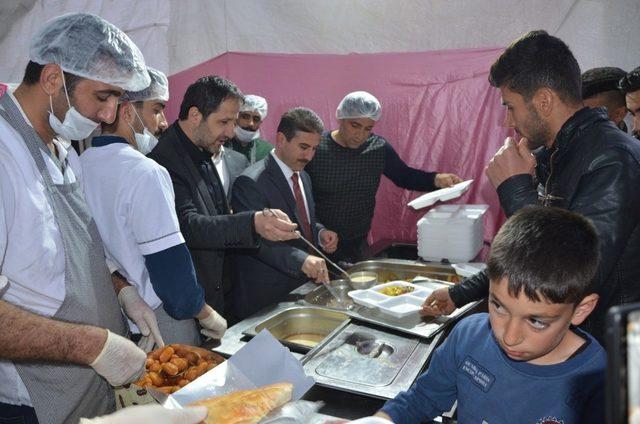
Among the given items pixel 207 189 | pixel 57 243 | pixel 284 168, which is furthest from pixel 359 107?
pixel 57 243

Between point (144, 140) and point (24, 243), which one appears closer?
point (24, 243)

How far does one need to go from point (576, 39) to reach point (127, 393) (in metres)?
3.79

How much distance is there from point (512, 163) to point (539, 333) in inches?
36.8

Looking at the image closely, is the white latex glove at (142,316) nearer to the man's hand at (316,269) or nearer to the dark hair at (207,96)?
the man's hand at (316,269)

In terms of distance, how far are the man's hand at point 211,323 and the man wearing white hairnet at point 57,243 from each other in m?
0.33

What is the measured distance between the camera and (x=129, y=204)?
1.74m

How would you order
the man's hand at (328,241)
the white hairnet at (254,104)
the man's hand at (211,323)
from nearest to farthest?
the man's hand at (211,323), the man's hand at (328,241), the white hairnet at (254,104)

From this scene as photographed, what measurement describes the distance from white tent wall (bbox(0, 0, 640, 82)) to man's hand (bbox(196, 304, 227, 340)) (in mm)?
2954

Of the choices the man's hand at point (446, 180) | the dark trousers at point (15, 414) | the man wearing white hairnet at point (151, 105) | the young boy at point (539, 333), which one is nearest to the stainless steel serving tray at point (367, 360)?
A: the young boy at point (539, 333)

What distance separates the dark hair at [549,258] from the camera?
1.05 metres

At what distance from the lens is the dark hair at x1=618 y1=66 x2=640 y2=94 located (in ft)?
8.57

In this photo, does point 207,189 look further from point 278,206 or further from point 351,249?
point 351,249

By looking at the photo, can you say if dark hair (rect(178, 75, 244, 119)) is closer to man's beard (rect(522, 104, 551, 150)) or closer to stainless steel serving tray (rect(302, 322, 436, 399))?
stainless steel serving tray (rect(302, 322, 436, 399))

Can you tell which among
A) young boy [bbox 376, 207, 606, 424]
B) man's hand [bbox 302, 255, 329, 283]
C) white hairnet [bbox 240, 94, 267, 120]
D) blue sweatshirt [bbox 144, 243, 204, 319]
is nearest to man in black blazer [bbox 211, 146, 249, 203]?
white hairnet [bbox 240, 94, 267, 120]
